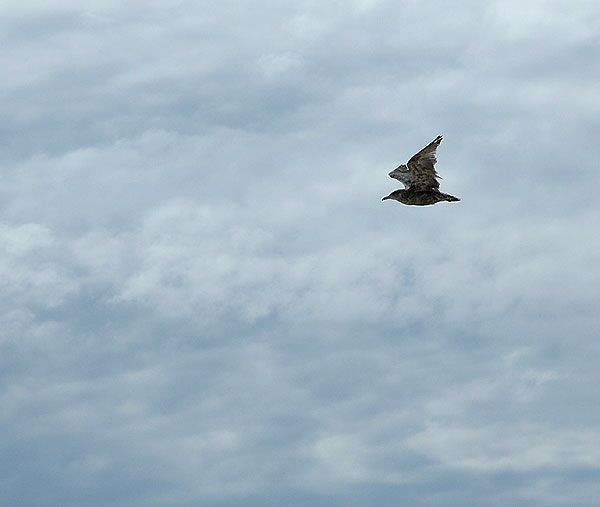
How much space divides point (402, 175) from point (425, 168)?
3.48 metres

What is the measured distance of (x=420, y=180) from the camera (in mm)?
122250

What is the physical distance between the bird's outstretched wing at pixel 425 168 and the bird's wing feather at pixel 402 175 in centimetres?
57

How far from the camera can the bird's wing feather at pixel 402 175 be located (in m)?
123

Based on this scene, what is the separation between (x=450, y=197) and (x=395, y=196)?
16.7 ft

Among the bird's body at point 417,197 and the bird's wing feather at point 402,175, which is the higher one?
the bird's wing feather at point 402,175

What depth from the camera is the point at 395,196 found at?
124312mm

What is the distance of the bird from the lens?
395ft

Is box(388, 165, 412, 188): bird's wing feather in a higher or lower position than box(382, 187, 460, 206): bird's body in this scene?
higher

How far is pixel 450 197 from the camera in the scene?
398 feet

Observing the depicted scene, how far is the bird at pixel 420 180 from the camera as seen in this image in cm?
12031

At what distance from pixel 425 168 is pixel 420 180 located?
1.47 m

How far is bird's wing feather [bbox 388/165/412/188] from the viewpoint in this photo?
123m

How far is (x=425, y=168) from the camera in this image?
121125 millimetres

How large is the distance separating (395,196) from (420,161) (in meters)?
4.79
